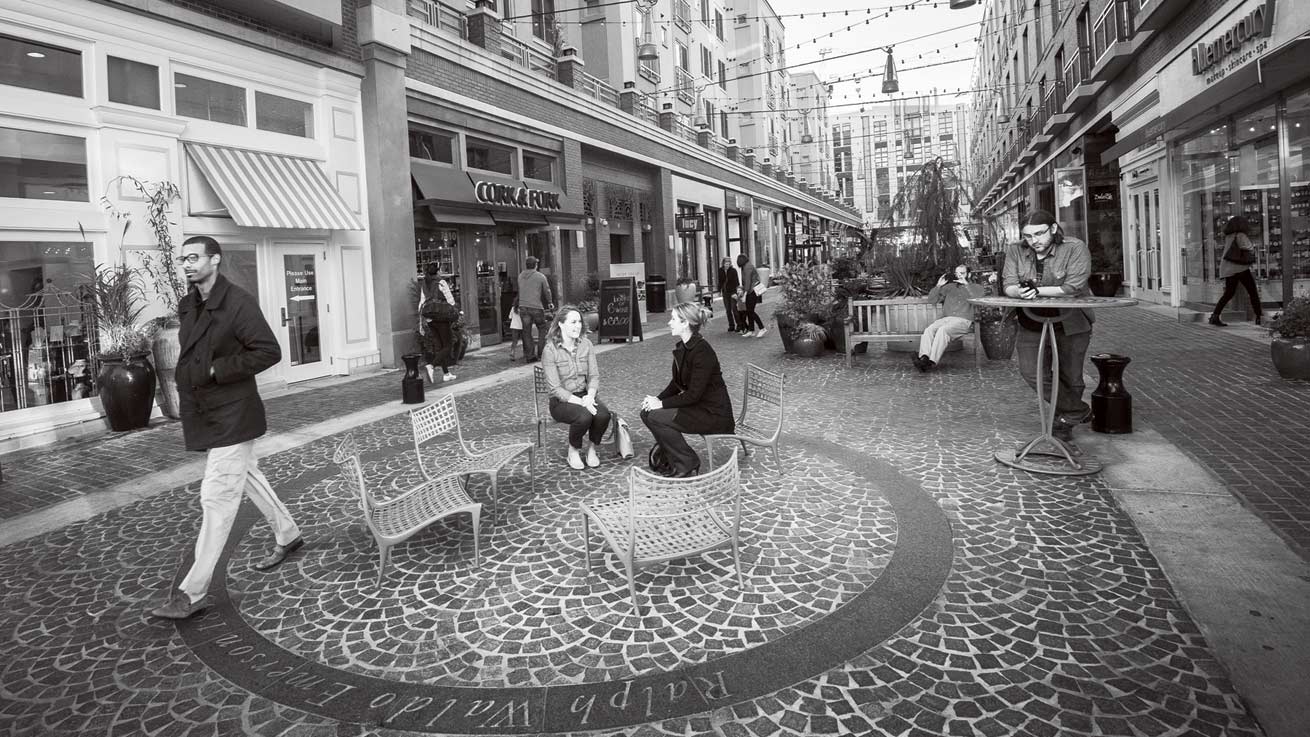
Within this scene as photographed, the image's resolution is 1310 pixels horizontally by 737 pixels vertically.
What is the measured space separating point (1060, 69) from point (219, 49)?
87.6ft

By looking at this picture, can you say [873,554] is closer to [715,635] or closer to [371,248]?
[715,635]

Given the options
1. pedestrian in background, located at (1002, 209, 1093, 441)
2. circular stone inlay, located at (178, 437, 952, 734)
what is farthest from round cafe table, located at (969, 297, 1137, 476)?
circular stone inlay, located at (178, 437, 952, 734)

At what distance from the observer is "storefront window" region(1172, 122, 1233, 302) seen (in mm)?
13305

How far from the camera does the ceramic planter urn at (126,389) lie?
8359 millimetres

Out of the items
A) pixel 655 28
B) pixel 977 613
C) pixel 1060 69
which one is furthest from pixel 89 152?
pixel 1060 69

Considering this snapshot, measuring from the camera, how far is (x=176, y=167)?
9789 millimetres

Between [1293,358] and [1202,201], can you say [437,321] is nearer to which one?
[1293,358]

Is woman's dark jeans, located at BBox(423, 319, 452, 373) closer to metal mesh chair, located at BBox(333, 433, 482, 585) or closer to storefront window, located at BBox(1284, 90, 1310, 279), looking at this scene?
metal mesh chair, located at BBox(333, 433, 482, 585)

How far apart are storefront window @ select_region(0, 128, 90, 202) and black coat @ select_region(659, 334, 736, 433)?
7762 millimetres

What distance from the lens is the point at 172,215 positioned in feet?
31.8

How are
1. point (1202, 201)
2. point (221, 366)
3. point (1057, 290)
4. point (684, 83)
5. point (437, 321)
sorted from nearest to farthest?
point (221, 366) < point (1057, 290) < point (437, 321) < point (1202, 201) < point (684, 83)

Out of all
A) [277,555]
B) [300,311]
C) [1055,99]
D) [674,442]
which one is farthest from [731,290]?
[1055,99]

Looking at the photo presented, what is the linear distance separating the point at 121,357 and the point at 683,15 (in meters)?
27.4

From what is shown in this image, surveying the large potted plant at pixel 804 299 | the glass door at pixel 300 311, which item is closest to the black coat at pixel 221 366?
the glass door at pixel 300 311
